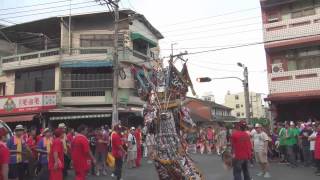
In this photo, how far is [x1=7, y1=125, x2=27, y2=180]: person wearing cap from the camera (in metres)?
12.2

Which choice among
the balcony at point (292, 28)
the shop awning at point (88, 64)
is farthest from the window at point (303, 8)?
the shop awning at point (88, 64)

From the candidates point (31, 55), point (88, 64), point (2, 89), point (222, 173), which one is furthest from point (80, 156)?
point (2, 89)

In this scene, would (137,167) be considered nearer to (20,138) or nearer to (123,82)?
(20,138)

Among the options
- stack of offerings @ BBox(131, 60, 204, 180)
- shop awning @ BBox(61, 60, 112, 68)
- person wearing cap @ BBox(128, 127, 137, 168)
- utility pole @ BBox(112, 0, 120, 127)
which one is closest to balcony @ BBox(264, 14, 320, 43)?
utility pole @ BBox(112, 0, 120, 127)

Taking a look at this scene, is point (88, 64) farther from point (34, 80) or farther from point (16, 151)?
point (16, 151)

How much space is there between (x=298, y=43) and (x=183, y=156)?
15.9m

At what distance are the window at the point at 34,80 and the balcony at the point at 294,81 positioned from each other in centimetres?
1585

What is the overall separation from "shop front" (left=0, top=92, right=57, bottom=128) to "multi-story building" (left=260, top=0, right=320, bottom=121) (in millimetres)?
14830

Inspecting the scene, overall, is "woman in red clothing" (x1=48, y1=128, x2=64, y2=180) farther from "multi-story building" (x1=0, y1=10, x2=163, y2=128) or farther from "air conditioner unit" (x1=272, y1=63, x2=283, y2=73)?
"multi-story building" (x1=0, y1=10, x2=163, y2=128)

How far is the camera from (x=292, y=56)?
81.5 feet

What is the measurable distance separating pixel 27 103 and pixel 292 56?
1796cm

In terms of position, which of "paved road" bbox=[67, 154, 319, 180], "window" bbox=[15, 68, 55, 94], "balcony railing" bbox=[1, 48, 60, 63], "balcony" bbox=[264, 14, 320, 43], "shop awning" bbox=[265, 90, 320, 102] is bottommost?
"paved road" bbox=[67, 154, 319, 180]

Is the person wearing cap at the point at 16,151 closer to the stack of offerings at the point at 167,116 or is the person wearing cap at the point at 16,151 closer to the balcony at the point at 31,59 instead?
the stack of offerings at the point at 167,116

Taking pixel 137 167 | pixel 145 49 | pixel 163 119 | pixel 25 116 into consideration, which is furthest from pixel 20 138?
pixel 145 49
